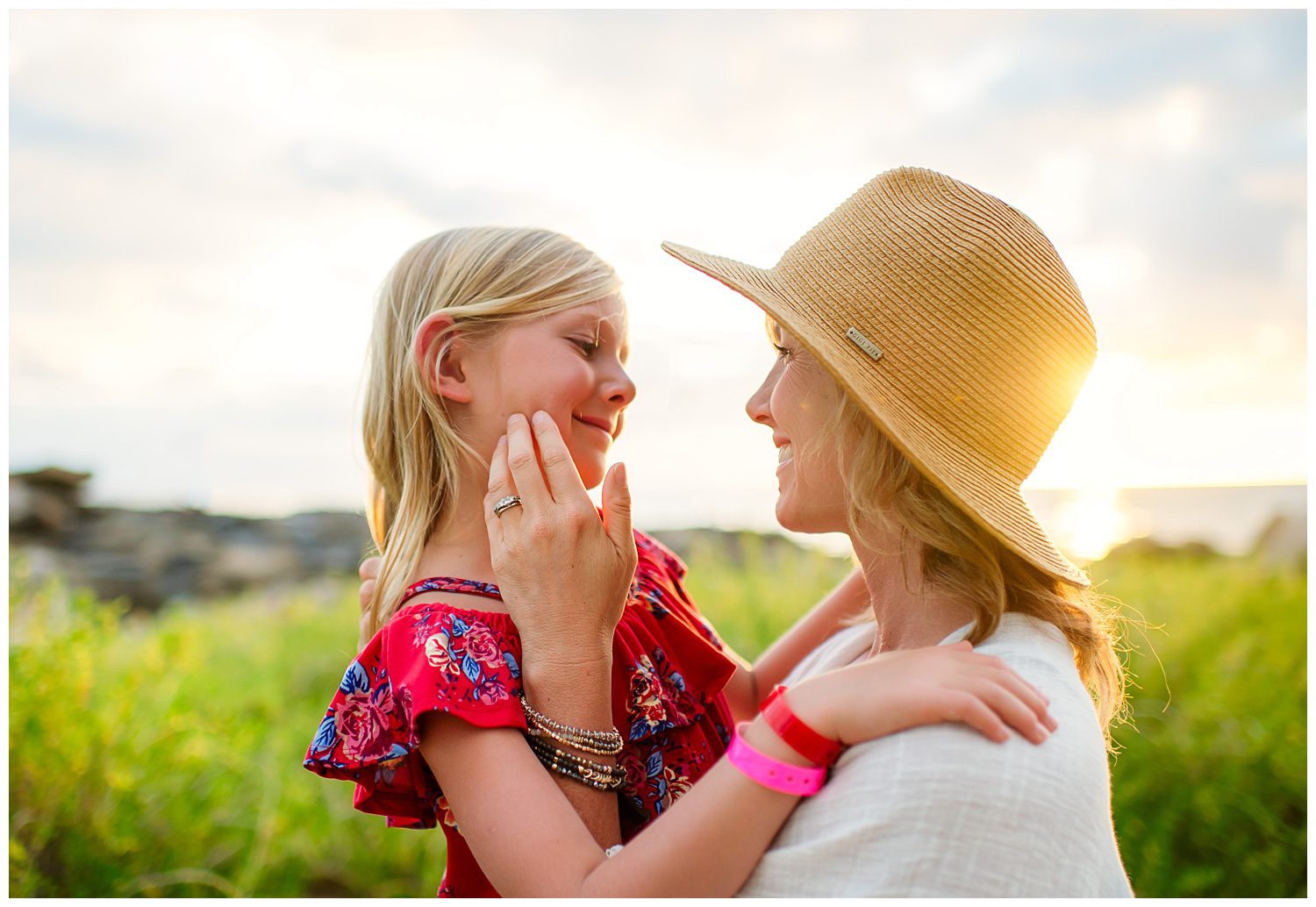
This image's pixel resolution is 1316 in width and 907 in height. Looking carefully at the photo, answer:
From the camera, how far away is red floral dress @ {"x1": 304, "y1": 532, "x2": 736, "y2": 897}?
5.91ft

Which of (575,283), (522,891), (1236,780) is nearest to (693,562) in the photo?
(1236,780)

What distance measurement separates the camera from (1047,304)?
1.89 meters

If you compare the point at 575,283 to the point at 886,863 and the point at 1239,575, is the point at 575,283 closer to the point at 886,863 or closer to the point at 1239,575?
the point at 886,863

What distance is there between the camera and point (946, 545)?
1.87 meters

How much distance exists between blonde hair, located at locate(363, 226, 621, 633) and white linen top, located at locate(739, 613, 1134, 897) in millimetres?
1040

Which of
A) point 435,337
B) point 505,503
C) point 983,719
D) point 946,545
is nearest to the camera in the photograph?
point 983,719

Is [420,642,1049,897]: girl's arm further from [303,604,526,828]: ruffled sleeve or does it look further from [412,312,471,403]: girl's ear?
[412,312,471,403]: girl's ear

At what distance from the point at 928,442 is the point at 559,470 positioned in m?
0.71

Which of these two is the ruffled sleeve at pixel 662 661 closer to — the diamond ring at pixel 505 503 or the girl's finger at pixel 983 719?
the diamond ring at pixel 505 503

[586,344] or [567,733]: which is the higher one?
[586,344]

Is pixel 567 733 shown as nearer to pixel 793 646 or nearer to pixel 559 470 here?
pixel 559 470

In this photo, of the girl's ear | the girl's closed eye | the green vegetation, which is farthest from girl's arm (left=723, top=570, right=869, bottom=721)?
the green vegetation

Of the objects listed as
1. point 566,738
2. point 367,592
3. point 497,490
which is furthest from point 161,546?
point 566,738

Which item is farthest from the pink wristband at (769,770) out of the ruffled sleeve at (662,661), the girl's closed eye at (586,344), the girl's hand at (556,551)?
the girl's closed eye at (586,344)
